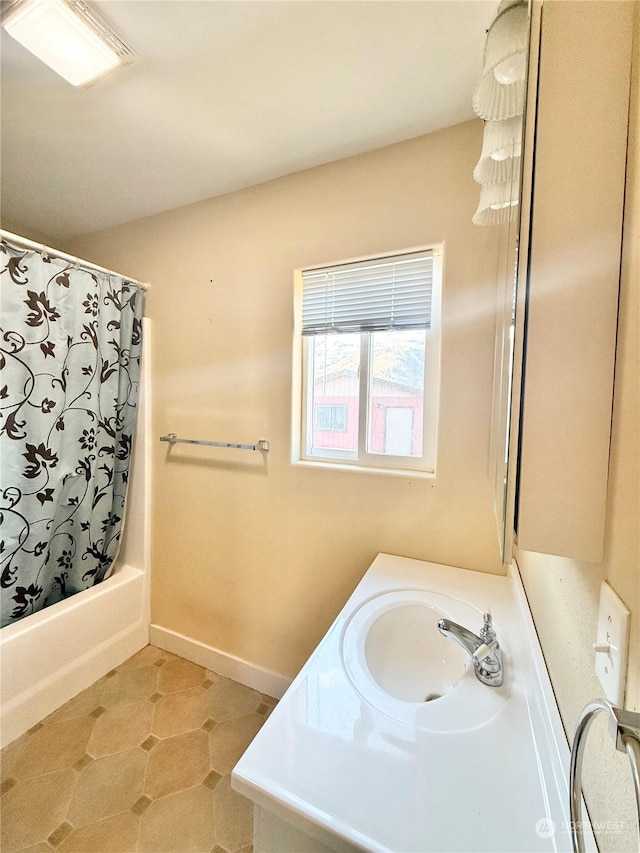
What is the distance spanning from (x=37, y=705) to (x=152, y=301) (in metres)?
2.02

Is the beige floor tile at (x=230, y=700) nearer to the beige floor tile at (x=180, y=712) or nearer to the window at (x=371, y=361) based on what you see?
the beige floor tile at (x=180, y=712)

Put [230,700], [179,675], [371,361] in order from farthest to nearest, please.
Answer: [179,675], [230,700], [371,361]

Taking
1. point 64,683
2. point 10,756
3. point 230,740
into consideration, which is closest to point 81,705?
point 64,683

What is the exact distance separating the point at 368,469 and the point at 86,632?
163 cm

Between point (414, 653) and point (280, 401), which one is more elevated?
point (280, 401)

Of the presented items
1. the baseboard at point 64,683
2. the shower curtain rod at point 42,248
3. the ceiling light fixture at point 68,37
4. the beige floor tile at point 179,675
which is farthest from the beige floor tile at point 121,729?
the ceiling light fixture at point 68,37

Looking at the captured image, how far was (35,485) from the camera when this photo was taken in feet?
4.84

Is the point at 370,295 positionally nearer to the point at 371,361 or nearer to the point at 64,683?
the point at 371,361

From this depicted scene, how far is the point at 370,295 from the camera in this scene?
4.67ft

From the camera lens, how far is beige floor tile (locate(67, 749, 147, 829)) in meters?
1.14

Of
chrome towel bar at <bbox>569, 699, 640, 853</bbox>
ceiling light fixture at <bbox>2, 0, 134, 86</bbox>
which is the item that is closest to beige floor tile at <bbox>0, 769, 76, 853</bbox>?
chrome towel bar at <bbox>569, 699, 640, 853</bbox>

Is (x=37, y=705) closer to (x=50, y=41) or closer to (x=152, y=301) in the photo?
(x=152, y=301)

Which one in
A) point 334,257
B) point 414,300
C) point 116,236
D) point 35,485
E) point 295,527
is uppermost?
point 116,236

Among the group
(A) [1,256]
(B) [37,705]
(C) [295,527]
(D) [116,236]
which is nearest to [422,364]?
(C) [295,527]
